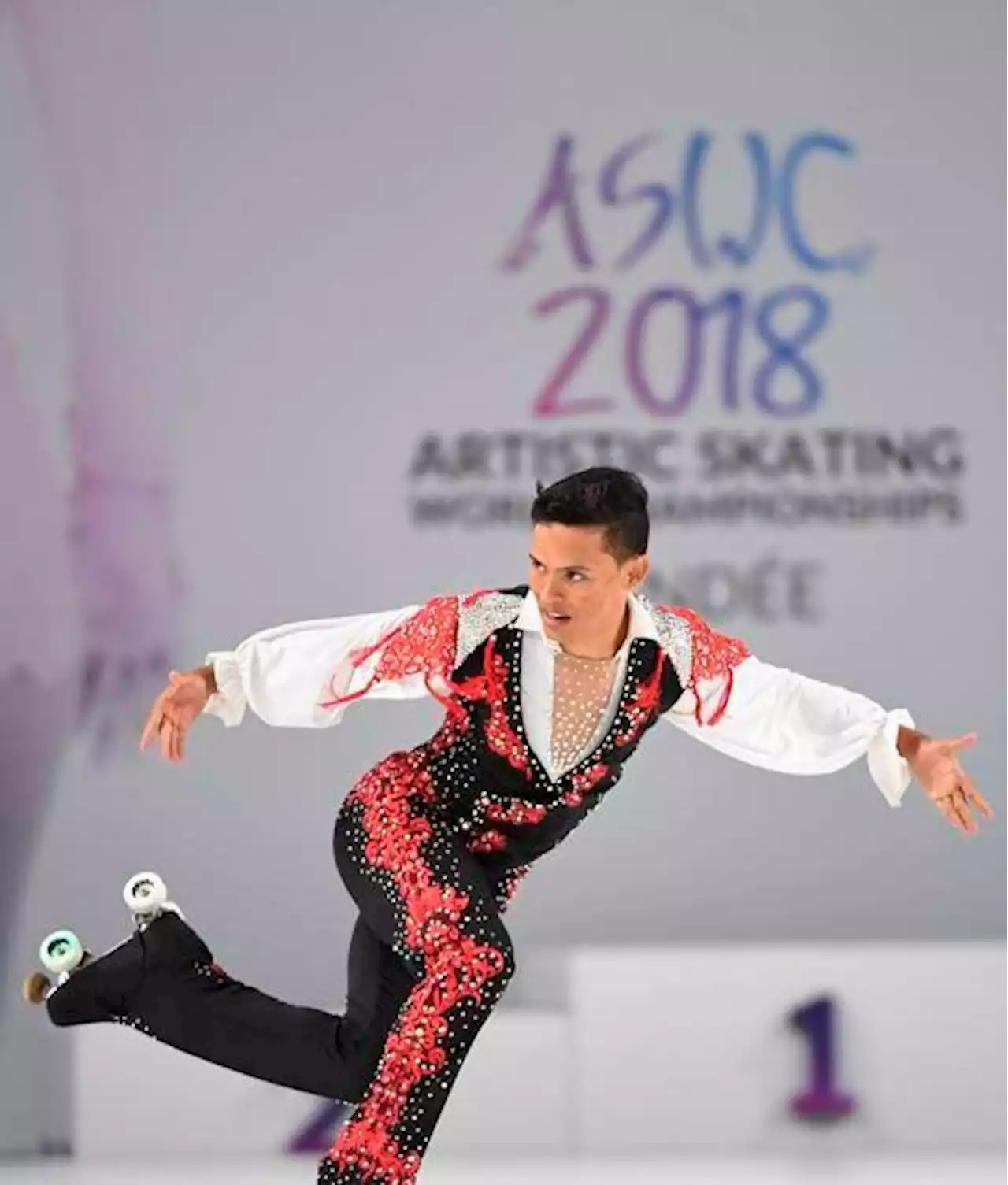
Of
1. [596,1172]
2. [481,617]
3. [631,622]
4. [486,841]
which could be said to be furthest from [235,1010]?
[596,1172]

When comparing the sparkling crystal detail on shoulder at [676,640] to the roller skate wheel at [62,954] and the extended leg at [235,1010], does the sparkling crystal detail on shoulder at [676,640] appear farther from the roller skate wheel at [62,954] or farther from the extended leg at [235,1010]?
the roller skate wheel at [62,954]

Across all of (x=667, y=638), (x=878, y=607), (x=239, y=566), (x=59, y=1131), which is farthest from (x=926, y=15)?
(x=59, y=1131)

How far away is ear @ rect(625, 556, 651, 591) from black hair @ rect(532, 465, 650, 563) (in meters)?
0.02

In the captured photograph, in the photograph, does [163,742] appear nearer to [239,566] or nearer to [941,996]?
[239,566]

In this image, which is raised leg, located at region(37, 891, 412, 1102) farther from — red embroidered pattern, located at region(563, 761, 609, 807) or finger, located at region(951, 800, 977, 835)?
finger, located at region(951, 800, 977, 835)

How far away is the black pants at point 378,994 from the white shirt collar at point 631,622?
307mm

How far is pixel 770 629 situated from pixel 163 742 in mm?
2272

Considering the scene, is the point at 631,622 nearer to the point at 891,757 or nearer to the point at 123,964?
the point at 891,757

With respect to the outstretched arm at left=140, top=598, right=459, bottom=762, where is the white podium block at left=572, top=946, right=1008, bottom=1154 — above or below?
below

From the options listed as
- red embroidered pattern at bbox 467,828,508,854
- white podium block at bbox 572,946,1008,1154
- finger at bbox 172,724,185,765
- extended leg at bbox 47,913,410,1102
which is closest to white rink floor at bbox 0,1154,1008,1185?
white podium block at bbox 572,946,1008,1154

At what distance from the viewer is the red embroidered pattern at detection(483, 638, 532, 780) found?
3580mm

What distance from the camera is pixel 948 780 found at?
3.54 metres

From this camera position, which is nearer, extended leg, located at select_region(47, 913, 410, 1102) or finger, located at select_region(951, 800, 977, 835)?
finger, located at select_region(951, 800, 977, 835)

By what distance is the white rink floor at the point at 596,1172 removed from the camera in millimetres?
→ 4648
